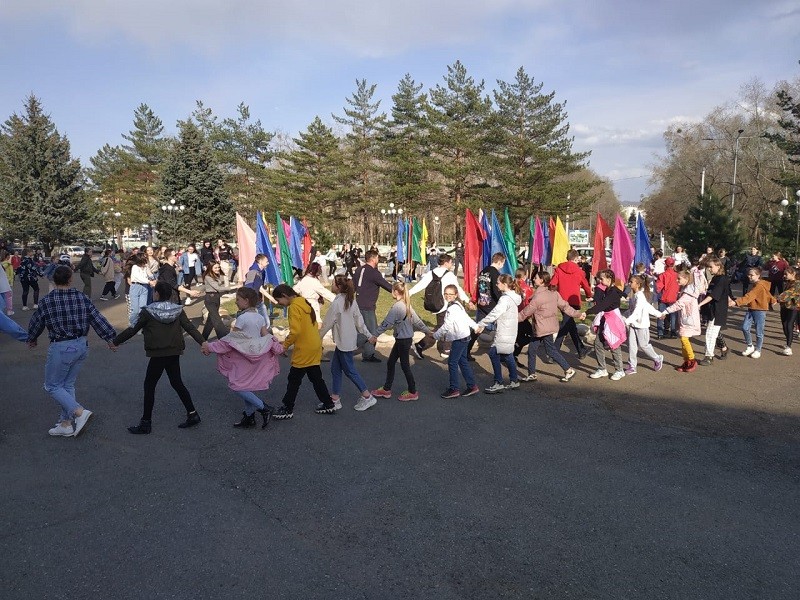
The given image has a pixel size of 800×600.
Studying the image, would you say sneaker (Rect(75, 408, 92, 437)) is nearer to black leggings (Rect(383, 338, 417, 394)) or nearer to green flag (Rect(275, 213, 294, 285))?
black leggings (Rect(383, 338, 417, 394))

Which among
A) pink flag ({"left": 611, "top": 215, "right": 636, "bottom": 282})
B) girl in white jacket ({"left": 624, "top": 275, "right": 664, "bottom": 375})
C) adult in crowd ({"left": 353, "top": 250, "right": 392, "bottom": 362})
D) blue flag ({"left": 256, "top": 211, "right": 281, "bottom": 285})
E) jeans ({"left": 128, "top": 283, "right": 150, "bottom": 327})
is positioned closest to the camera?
girl in white jacket ({"left": 624, "top": 275, "right": 664, "bottom": 375})

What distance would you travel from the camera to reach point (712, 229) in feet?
90.7

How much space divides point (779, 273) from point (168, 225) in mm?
40387

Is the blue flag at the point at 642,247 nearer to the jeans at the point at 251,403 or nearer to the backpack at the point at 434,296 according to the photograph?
the backpack at the point at 434,296

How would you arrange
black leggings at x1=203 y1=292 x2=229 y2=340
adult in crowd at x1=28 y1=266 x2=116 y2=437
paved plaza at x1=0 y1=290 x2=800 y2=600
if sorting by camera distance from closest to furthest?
1. paved plaza at x1=0 y1=290 x2=800 y2=600
2. adult in crowd at x1=28 y1=266 x2=116 y2=437
3. black leggings at x1=203 y1=292 x2=229 y2=340

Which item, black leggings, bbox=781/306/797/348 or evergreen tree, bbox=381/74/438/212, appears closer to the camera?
black leggings, bbox=781/306/797/348

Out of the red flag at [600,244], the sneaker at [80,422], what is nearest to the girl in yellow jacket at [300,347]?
the sneaker at [80,422]

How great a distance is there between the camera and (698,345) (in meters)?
11.1

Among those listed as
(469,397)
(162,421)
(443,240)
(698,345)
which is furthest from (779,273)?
(443,240)

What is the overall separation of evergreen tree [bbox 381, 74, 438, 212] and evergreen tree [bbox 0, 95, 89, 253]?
2546cm

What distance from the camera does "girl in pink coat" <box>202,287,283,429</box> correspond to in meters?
6.18

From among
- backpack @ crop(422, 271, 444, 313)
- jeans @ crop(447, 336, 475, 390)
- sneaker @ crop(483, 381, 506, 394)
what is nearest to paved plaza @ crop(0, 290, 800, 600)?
sneaker @ crop(483, 381, 506, 394)

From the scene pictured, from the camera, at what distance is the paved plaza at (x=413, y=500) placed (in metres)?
3.58

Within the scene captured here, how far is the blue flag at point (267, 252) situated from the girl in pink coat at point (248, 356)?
18.9 feet
